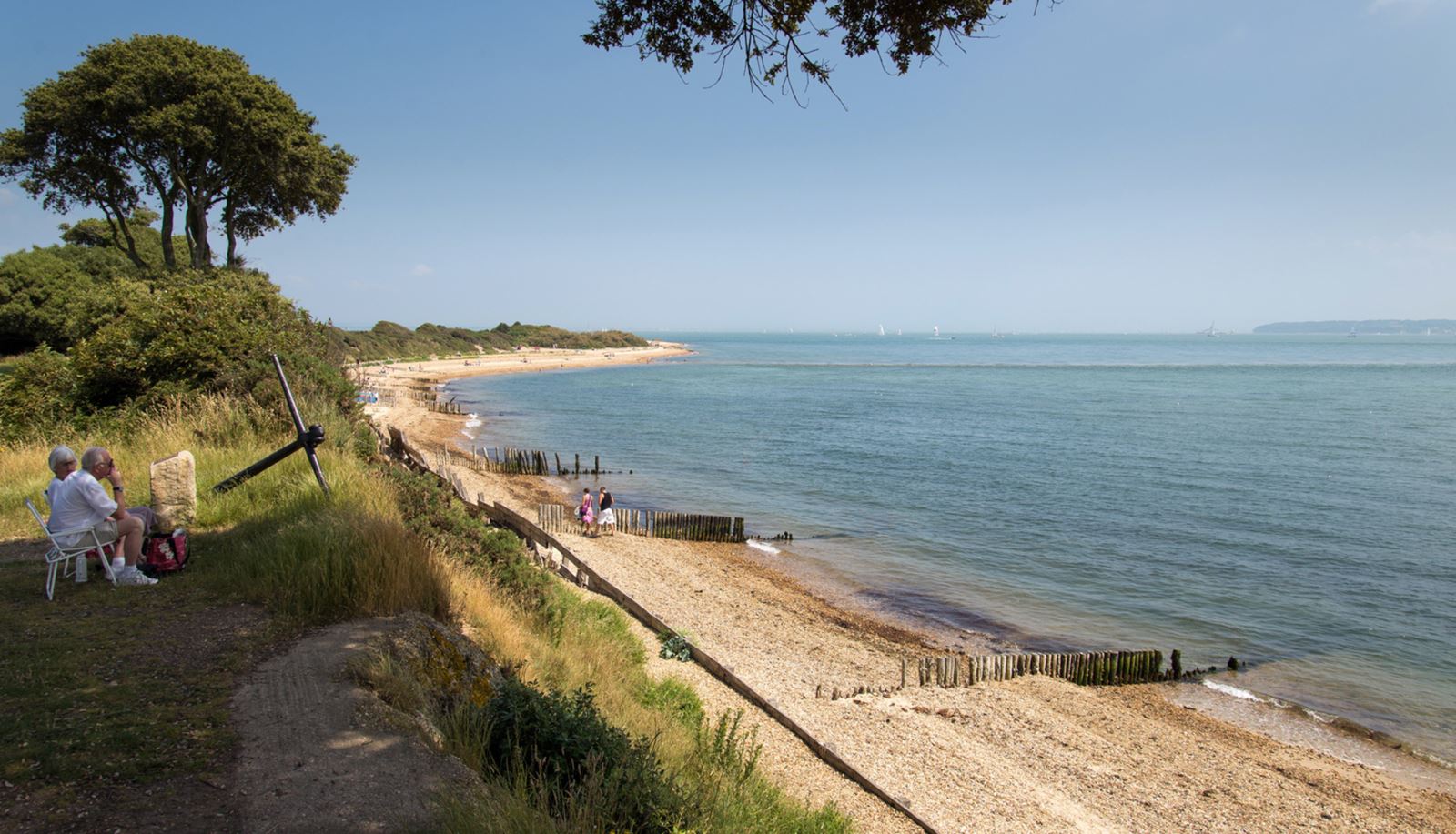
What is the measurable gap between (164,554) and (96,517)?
64 cm

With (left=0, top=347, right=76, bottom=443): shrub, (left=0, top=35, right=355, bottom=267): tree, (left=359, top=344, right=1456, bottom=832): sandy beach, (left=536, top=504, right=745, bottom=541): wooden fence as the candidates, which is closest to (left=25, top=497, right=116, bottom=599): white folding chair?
(left=359, top=344, right=1456, bottom=832): sandy beach

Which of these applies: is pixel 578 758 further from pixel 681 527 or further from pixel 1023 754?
pixel 681 527

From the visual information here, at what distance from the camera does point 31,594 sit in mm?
6707

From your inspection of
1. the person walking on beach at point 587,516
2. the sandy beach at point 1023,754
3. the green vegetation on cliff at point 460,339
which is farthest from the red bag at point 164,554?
the green vegetation on cliff at point 460,339

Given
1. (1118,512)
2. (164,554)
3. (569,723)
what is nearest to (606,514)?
(164,554)

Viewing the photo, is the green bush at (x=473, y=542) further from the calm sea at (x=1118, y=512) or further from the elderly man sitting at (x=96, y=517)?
the calm sea at (x=1118, y=512)

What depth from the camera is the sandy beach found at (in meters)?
8.99

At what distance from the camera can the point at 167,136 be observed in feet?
79.9

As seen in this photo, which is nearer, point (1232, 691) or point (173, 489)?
point (173, 489)

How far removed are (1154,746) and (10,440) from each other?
1850 cm

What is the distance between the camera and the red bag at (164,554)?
7387mm

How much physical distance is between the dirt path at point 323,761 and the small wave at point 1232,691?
529 inches

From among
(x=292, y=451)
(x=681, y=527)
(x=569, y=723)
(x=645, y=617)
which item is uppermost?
(x=292, y=451)

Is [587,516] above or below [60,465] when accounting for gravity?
below
